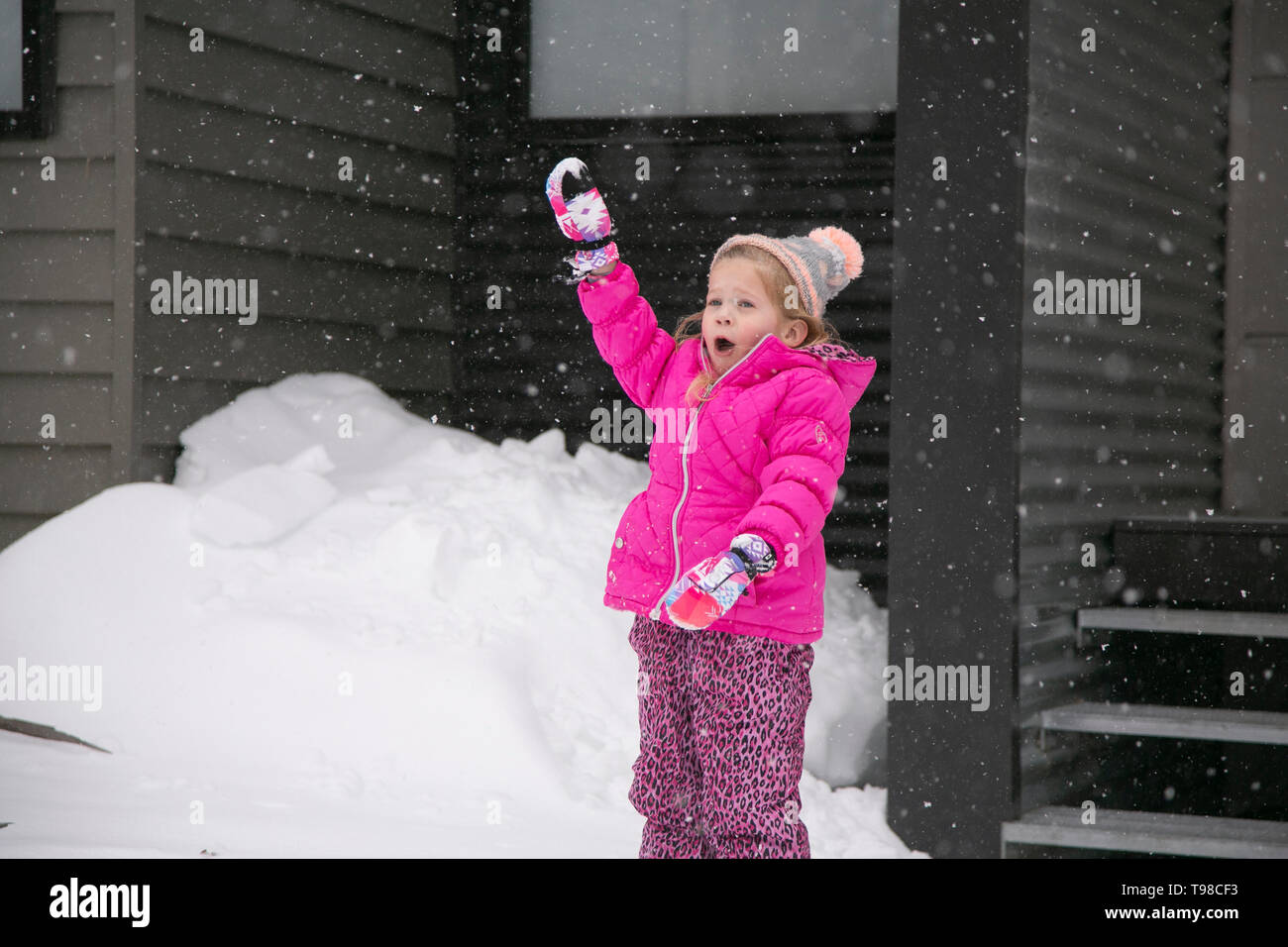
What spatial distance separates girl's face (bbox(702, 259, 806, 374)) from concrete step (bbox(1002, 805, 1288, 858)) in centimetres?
183

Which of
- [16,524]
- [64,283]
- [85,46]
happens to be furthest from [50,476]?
[85,46]

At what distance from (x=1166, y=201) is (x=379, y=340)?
11.2 ft

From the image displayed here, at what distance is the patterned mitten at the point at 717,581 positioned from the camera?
2557mm

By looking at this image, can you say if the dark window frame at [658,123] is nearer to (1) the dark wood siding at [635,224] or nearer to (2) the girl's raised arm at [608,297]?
(1) the dark wood siding at [635,224]

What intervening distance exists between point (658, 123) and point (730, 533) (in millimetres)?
4088

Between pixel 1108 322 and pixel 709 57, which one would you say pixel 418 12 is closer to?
pixel 709 57

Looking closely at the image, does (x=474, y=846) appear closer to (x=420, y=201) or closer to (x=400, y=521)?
(x=400, y=521)

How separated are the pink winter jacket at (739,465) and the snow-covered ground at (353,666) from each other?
4.22ft

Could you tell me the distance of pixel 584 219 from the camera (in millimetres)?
2973

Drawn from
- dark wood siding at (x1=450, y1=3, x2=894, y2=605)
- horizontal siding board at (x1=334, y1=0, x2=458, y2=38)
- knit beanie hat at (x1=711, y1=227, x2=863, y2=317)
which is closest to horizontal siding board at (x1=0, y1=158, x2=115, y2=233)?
horizontal siding board at (x1=334, y1=0, x2=458, y2=38)

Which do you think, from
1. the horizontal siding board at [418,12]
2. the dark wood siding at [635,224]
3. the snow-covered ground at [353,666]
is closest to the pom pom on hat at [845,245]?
the snow-covered ground at [353,666]

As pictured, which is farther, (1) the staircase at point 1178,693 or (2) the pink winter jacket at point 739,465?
(1) the staircase at point 1178,693

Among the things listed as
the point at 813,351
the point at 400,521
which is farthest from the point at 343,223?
the point at 813,351

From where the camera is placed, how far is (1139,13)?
17.1ft
